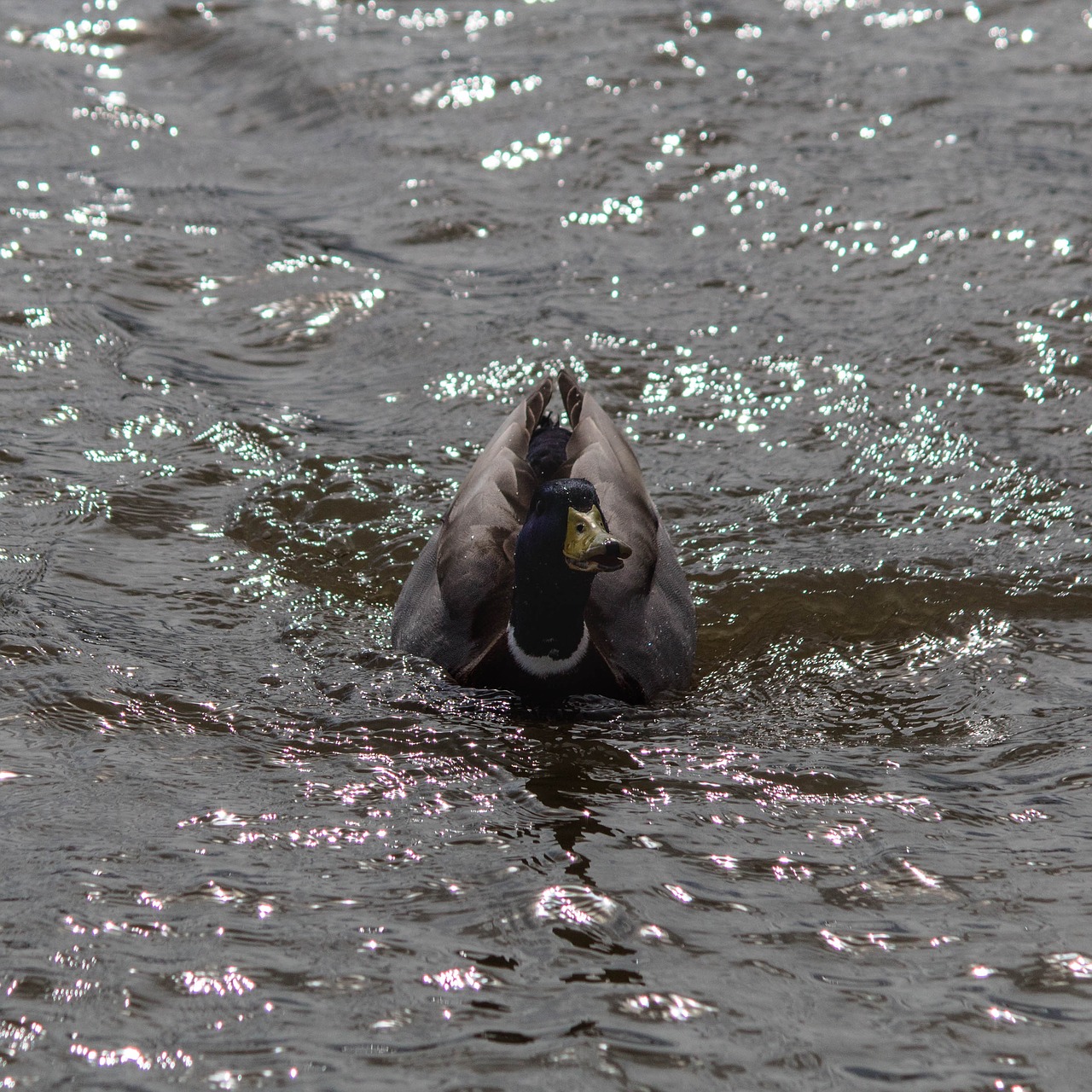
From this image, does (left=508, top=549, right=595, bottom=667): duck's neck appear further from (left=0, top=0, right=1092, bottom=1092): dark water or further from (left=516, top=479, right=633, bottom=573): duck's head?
A: (left=0, top=0, right=1092, bottom=1092): dark water

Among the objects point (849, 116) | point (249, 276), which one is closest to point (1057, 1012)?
point (249, 276)

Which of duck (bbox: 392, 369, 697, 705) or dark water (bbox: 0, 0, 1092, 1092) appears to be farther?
duck (bbox: 392, 369, 697, 705)

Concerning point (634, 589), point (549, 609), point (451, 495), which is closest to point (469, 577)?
point (549, 609)

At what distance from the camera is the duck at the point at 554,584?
5566 millimetres

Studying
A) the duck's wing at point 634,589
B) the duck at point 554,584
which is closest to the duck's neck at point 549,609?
the duck at point 554,584

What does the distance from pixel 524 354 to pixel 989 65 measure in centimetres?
571

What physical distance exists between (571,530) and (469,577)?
699 millimetres

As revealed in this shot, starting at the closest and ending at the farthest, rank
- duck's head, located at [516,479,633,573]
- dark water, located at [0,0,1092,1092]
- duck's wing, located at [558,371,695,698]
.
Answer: dark water, located at [0,0,1092,1092] → duck's head, located at [516,479,633,573] → duck's wing, located at [558,371,695,698]

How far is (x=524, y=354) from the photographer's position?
8648mm

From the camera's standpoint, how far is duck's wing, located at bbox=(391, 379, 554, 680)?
6000 millimetres

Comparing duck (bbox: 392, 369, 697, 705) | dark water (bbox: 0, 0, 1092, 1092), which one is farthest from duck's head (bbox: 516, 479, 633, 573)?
dark water (bbox: 0, 0, 1092, 1092)

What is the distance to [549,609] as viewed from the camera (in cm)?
567

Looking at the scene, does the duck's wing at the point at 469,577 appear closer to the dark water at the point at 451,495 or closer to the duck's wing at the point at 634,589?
the dark water at the point at 451,495

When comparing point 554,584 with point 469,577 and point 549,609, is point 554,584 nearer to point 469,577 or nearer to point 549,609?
point 549,609
